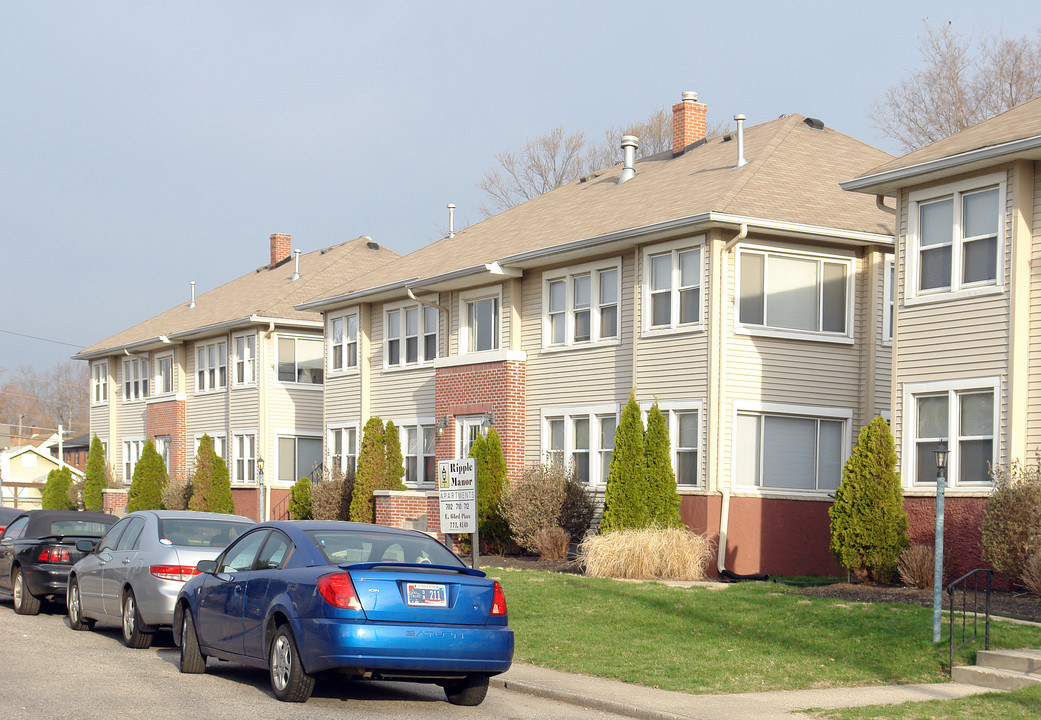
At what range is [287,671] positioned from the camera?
9906 mm

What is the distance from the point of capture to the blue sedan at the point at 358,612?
9.46 metres

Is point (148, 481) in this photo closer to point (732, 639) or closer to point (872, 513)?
point (872, 513)

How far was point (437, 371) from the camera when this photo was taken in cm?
2841

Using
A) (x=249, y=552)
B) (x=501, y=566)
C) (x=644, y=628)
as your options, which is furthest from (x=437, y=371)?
(x=249, y=552)

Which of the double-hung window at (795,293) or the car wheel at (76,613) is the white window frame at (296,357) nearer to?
the double-hung window at (795,293)

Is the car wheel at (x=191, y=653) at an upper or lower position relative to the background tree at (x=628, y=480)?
lower

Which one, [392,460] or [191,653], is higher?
[392,460]

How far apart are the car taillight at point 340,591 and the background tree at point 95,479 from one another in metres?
38.5

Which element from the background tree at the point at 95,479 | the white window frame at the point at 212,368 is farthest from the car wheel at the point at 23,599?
the background tree at the point at 95,479

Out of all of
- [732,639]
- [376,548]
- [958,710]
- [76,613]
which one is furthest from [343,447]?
[958,710]

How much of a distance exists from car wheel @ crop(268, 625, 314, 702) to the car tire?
3615mm

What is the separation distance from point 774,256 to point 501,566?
24.4 ft

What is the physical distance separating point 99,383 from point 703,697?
43.2 meters

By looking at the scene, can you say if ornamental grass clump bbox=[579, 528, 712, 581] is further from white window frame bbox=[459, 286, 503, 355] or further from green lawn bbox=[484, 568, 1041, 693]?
white window frame bbox=[459, 286, 503, 355]
